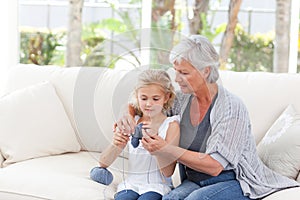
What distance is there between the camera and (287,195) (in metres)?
2.49

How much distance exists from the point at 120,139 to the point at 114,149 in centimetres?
5

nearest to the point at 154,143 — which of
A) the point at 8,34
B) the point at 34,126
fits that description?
the point at 34,126

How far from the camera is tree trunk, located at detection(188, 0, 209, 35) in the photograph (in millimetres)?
5324

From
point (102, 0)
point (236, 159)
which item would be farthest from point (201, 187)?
point (102, 0)

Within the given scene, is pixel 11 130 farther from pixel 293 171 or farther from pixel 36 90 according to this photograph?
pixel 293 171

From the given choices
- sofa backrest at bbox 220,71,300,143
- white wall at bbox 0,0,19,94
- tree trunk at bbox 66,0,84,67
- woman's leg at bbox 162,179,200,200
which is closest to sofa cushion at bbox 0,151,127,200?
woman's leg at bbox 162,179,200,200

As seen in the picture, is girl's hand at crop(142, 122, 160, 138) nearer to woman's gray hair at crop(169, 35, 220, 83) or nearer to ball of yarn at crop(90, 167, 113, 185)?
woman's gray hair at crop(169, 35, 220, 83)

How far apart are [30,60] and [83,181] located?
2812mm

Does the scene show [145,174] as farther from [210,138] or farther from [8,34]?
[8,34]

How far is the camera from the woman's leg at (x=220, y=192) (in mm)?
2523

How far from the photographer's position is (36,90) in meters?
3.42

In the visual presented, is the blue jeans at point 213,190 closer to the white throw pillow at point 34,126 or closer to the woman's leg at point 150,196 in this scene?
the woman's leg at point 150,196

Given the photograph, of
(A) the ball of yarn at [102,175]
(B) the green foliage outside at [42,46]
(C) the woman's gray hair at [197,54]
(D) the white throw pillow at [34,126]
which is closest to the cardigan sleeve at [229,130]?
(C) the woman's gray hair at [197,54]

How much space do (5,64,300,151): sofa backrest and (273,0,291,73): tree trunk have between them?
6.45 ft
